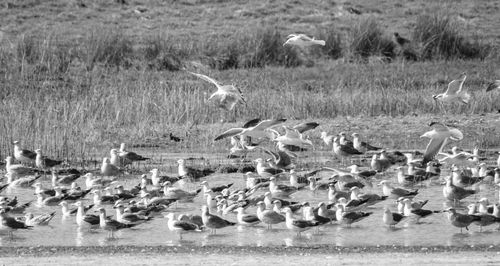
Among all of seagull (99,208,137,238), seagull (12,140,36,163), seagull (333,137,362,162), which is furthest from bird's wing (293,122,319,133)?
seagull (99,208,137,238)

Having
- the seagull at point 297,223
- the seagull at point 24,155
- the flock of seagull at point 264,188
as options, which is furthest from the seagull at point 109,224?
the seagull at point 24,155

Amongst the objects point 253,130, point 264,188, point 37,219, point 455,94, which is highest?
point 455,94

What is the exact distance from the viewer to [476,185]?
1664 centimetres

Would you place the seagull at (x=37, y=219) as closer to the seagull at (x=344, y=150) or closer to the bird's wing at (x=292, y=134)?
the bird's wing at (x=292, y=134)

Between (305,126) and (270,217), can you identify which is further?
(305,126)

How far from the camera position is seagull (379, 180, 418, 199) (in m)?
15.5

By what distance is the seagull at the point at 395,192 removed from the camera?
1546 cm

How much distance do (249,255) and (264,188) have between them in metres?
5.23

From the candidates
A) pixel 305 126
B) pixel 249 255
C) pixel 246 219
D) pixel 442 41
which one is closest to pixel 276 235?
pixel 246 219

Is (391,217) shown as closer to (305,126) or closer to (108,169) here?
(305,126)

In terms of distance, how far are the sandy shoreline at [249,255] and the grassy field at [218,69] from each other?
25.3 feet

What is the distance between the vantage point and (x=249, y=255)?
38.6 ft

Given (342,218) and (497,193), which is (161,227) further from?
Answer: (497,193)

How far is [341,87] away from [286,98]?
12.7 feet
